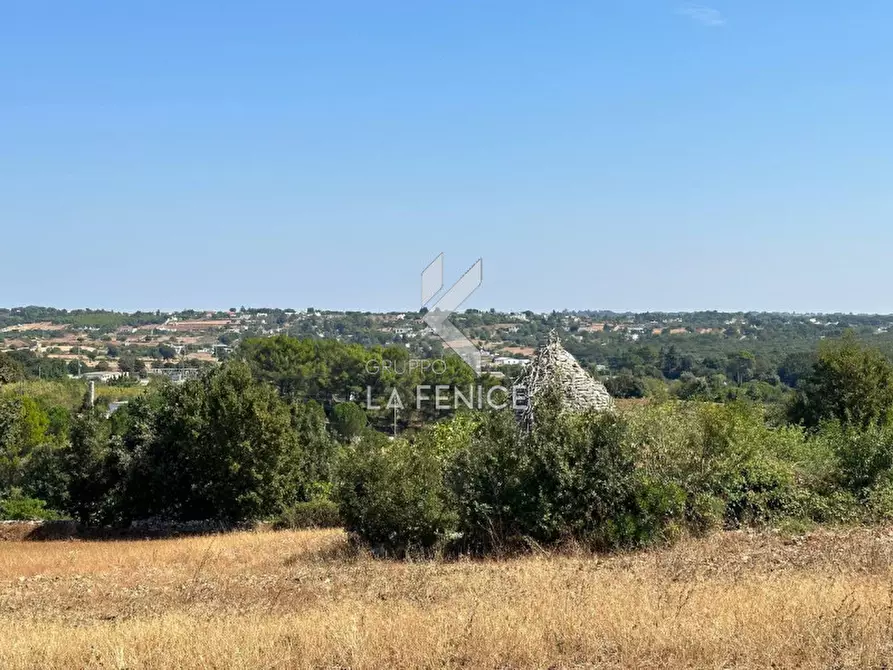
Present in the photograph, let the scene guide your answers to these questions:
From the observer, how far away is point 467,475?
1563 cm

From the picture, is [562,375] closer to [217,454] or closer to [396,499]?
[396,499]

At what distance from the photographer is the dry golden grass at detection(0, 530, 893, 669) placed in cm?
673

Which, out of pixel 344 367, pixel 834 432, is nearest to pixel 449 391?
pixel 344 367

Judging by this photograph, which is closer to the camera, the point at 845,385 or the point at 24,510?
the point at 845,385

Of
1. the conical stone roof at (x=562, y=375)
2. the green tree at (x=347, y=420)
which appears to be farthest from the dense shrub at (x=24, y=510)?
the green tree at (x=347, y=420)

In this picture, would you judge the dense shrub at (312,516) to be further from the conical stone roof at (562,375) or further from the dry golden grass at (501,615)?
the dry golden grass at (501,615)

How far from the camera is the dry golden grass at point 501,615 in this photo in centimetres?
673

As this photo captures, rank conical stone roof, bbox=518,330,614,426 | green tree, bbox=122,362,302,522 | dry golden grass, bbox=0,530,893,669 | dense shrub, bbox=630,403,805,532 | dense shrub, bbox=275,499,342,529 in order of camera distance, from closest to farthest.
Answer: dry golden grass, bbox=0,530,893,669, dense shrub, bbox=630,403,805,532, conical stone roof, bbox=518,330,614,426, dense shrub, bbox=275,499,342,529, green tree, bbox=122,362,302,522

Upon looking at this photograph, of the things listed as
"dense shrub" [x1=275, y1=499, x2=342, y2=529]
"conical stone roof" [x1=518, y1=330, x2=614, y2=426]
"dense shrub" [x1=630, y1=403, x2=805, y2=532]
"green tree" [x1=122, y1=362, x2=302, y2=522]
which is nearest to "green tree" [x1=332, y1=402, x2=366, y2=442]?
"green tree" [x1=122, y1=362, x2=302, y2=522]

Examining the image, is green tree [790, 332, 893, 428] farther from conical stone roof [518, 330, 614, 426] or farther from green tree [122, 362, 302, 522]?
green tree [122, 362, 302, 522]

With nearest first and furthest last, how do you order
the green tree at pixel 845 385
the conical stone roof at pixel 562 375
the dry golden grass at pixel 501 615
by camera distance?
1. the dry golden grass at pixel 501 615
2. the conical stone roof at pixel 562 375
3. the green tree at pixel 845 385

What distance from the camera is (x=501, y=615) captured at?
769cm

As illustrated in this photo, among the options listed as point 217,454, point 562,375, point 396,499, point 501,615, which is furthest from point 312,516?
point 501,615

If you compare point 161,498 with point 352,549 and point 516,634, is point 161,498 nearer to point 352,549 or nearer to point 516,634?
point 352,549
